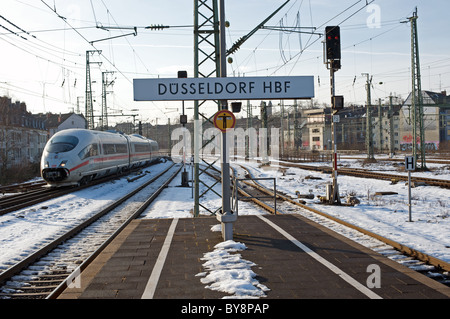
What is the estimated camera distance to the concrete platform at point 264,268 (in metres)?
5.00

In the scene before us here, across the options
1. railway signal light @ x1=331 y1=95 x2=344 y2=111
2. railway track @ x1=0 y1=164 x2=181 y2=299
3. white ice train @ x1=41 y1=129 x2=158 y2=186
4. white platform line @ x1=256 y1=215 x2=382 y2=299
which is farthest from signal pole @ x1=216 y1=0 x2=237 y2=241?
white ice train @ x1=41 y1=129 x2=158 y2=186

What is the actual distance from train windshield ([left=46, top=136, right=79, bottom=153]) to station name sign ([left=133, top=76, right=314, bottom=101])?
15.5m

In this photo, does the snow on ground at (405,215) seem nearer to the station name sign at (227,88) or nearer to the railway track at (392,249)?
the railway track at (392,249)

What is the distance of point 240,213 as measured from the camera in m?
13.4

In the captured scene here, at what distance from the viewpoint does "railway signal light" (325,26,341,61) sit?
13.5m

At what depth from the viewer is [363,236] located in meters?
8.95

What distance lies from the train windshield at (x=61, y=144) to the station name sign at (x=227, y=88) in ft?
50.9

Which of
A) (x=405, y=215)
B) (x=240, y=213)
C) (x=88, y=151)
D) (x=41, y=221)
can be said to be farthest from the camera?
(x=88, y=151)

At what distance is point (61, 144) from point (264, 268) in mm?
18116

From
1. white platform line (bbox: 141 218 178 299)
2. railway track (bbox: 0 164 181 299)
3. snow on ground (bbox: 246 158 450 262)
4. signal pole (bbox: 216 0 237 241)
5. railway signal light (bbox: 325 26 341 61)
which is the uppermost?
railway signal light (bbox: 325 26 341 61)

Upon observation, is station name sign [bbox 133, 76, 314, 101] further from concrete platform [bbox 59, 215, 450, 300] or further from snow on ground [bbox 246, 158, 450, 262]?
snow on ground [bbox 246, 158, 450, 262]

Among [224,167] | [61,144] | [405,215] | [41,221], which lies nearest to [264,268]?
[224,167]

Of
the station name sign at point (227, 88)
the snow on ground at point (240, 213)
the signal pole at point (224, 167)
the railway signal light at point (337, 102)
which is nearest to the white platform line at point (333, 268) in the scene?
the snow on ground at point (240, 213)

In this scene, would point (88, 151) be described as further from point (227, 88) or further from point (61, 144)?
point (227, 88)
